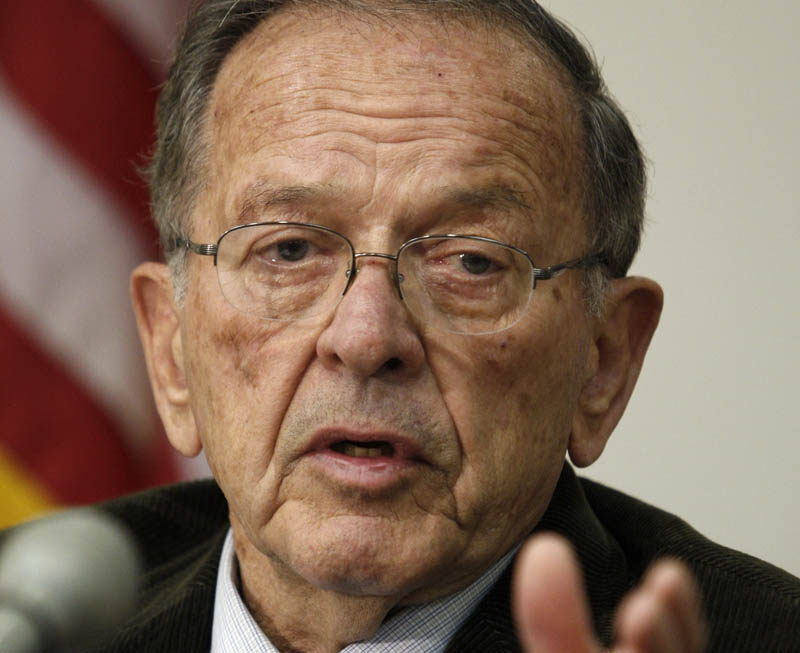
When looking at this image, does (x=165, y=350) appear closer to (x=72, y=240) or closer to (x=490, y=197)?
(x=490, y=197)

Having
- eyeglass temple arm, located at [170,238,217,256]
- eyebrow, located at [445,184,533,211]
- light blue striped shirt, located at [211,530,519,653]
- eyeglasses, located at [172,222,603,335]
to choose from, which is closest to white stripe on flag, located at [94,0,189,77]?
eyeglass temple arm, located at [170,238,217,256]

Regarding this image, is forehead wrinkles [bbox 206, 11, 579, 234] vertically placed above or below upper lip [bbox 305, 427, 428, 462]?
above

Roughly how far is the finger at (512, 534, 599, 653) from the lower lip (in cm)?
77

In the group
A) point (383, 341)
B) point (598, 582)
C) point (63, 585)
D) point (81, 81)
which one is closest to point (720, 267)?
point (598, 582)

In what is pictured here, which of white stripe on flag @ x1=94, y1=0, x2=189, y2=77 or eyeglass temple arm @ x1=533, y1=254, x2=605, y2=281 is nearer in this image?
eyeglass temple arm @ x1=533, y1=254, x2=605, y2=281

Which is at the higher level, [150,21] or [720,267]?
[150,21]

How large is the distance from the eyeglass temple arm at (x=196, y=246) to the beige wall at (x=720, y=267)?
1542mm

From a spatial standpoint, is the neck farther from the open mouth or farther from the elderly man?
the open mouth

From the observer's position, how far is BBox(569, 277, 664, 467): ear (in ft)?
7.60

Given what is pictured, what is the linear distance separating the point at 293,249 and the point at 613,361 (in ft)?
2.35

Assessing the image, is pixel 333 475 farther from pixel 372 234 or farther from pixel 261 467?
pixel 372 234

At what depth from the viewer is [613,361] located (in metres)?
2.37

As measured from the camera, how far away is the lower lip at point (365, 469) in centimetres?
192

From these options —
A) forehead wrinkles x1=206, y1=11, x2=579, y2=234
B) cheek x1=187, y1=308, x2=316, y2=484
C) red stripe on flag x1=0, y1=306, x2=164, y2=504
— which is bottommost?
red stripe on flag x1=0, y1=306, x2=164, y2=504
